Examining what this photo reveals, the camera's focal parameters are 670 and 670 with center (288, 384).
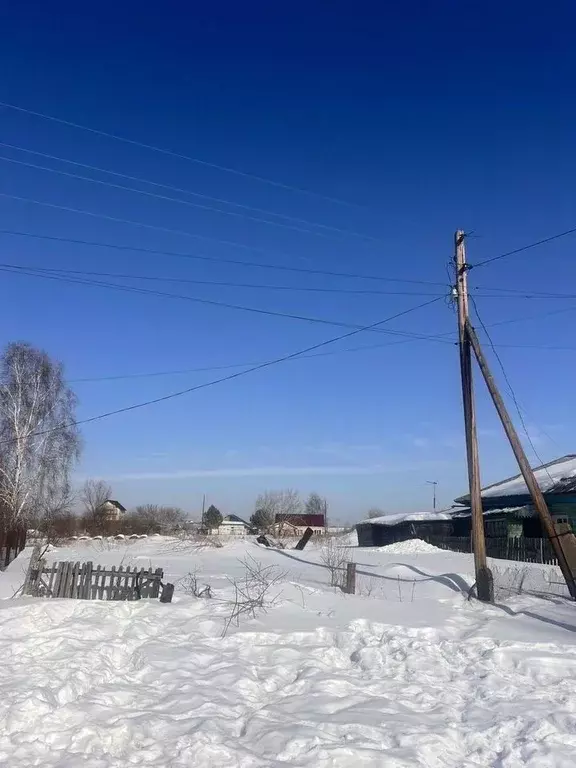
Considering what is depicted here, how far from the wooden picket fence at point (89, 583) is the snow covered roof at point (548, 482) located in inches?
915

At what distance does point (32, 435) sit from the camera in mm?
32688

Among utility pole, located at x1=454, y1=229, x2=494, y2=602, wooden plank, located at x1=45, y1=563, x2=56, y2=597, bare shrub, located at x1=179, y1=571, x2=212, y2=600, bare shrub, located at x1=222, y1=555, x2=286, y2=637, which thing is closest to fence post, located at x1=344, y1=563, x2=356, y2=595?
bare shrub, located at x1=222, y1=555, x2=286, y2=637

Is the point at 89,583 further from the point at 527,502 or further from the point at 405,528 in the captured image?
the point at 405,528

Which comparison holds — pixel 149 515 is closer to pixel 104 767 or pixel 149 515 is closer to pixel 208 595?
pixel 208 595

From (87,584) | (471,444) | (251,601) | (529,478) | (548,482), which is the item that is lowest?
(251,601)

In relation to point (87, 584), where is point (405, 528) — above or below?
above

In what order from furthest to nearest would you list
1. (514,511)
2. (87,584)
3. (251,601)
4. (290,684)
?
1. (514,511)
2. (87,584)
3. (251,601)
4. (290,684)

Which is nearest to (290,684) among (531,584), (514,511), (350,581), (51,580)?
(350,581)

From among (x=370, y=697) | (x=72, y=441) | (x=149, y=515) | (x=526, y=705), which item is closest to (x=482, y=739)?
(x=526, y=705)

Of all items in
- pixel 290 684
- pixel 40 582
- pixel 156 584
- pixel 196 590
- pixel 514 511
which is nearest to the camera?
pixel 290 684

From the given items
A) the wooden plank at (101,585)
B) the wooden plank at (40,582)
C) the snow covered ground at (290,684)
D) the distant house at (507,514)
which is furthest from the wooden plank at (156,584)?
the distant house at (507,514)

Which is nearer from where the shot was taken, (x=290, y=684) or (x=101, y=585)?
(x=290, y=684)

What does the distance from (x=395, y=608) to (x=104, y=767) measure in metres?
7.63

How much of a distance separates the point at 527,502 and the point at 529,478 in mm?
21851
